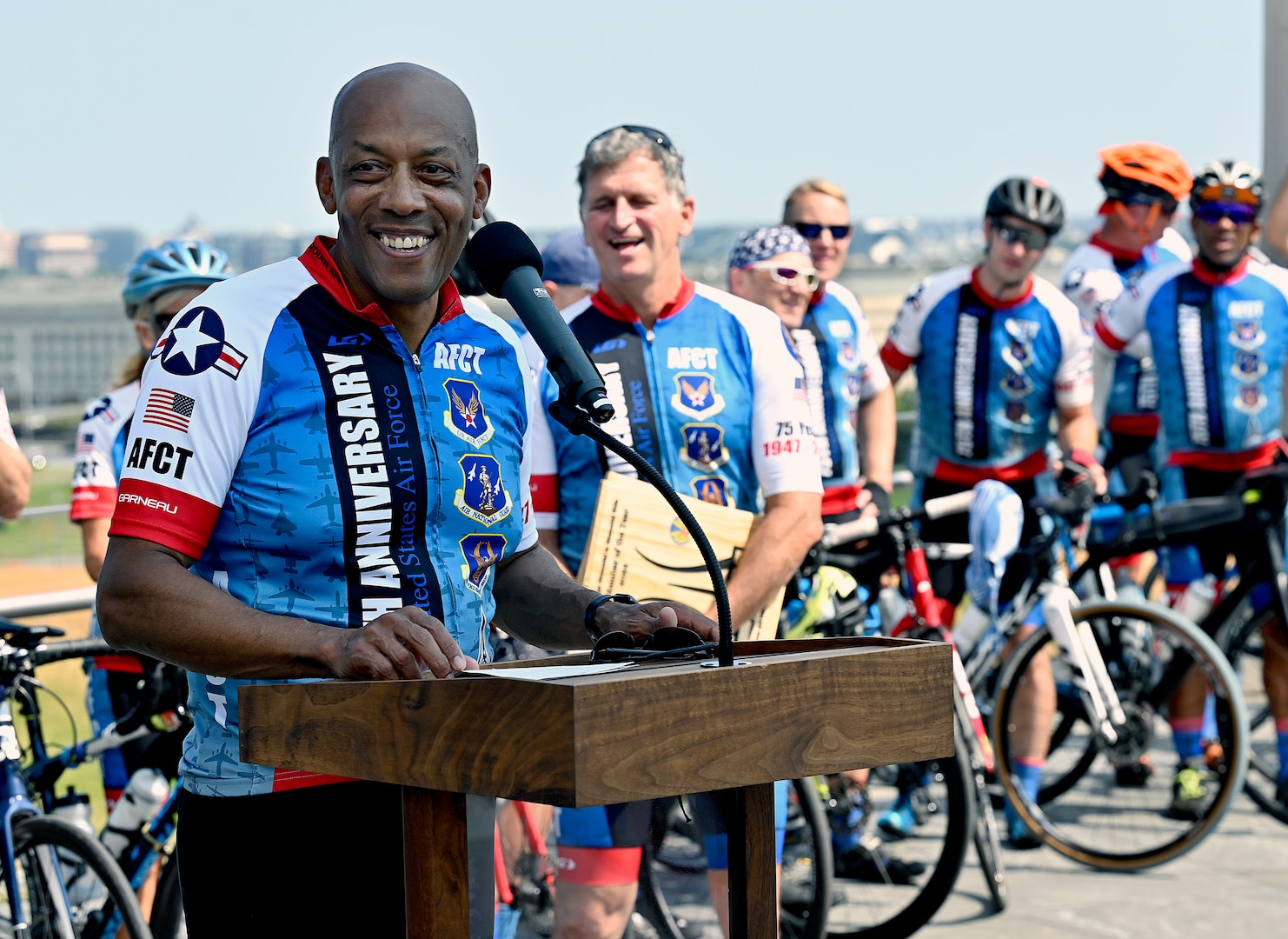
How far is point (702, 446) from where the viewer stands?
4.05m

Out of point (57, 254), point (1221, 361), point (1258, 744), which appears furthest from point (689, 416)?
point (57, 254)

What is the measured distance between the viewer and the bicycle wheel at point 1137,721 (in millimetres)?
5684

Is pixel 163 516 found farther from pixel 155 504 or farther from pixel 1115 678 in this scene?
pixel 1115 678

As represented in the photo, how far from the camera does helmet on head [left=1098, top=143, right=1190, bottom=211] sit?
26.3ft

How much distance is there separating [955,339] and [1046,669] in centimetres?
140

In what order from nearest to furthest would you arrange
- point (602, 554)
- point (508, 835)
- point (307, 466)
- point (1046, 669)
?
point (307, 466)
point (602, 554)
point (508, 835)
point (1046, 669)

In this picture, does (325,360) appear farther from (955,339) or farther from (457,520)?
(955,339)

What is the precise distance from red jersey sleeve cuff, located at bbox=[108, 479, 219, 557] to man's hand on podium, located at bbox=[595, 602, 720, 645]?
1.90ft

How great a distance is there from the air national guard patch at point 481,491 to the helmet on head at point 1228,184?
4.81 meters

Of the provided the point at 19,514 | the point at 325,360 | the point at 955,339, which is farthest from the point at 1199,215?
the point at 325,360

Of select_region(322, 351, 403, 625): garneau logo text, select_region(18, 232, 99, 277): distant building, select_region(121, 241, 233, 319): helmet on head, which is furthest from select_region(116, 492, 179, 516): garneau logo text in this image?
select_region(18, 232, 99, 277): distant building

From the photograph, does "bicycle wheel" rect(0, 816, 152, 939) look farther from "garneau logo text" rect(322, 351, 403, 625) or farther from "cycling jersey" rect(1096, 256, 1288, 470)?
"cycling jersey" rect(1096, 256, 1288, 470)

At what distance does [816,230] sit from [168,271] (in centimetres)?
303

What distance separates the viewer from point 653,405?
159 inches
